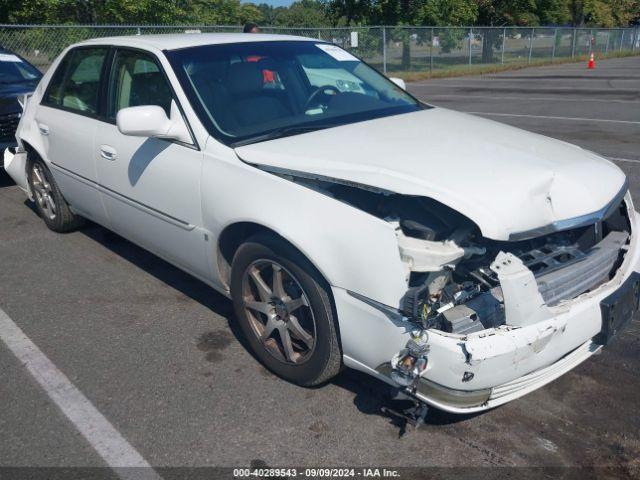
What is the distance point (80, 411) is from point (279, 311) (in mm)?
→ 1099

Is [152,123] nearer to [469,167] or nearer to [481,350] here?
[469,167]

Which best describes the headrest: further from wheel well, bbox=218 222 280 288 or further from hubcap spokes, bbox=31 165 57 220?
hubcap spokes, bbox=31 165 57 220

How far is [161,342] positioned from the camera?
144 inches

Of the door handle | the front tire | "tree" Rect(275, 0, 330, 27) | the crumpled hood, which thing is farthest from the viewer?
"tree" Rect(275, 0, 330, 27)

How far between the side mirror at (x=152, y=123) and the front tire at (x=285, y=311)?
816mm

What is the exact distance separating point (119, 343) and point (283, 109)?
1.73 m

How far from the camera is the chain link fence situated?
14.3 meters

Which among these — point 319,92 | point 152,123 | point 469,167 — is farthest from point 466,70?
point 469,167

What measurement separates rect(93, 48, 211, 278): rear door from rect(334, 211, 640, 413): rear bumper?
119 cm

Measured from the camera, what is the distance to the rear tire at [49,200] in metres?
5.25

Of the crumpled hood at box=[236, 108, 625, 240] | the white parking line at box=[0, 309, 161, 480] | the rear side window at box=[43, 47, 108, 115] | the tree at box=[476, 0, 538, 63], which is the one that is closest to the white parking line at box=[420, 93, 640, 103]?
the crumpled hood at box=[236, 108, 625, 240]

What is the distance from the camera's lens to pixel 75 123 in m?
4.50

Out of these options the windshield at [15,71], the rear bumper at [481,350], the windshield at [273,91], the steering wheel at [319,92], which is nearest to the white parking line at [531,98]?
the windshield at [15,71]

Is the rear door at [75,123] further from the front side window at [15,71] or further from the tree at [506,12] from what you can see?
the tree at [506,12]
